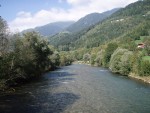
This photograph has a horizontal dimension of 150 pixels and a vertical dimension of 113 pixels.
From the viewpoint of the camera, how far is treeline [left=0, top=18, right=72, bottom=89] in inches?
2568

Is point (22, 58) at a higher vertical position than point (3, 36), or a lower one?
lower

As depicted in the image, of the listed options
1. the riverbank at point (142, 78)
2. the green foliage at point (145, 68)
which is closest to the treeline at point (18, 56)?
the riverbank at point (142, 78)

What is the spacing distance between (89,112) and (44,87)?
1135 inches

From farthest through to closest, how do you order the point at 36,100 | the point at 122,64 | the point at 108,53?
the point at 108,53
the point at 122,64
the point at 36,100

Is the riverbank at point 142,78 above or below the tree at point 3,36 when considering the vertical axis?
below

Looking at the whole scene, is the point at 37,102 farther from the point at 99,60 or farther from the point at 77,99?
the point at 99,60

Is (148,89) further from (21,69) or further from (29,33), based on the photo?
(29,33)

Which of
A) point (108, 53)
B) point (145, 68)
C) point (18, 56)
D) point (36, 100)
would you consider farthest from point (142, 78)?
point (108, 53)

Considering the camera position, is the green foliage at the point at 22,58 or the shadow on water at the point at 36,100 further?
the green foliage at the point at 22,58

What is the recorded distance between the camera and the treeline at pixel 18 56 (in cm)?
6522

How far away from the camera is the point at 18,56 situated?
263ft

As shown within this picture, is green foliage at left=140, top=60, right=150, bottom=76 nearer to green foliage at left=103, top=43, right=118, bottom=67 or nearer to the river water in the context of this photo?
the river water

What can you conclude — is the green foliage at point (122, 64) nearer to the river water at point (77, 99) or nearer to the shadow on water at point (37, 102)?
the river water at point (77, 99)

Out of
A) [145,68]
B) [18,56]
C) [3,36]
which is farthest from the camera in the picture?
[145,68]
